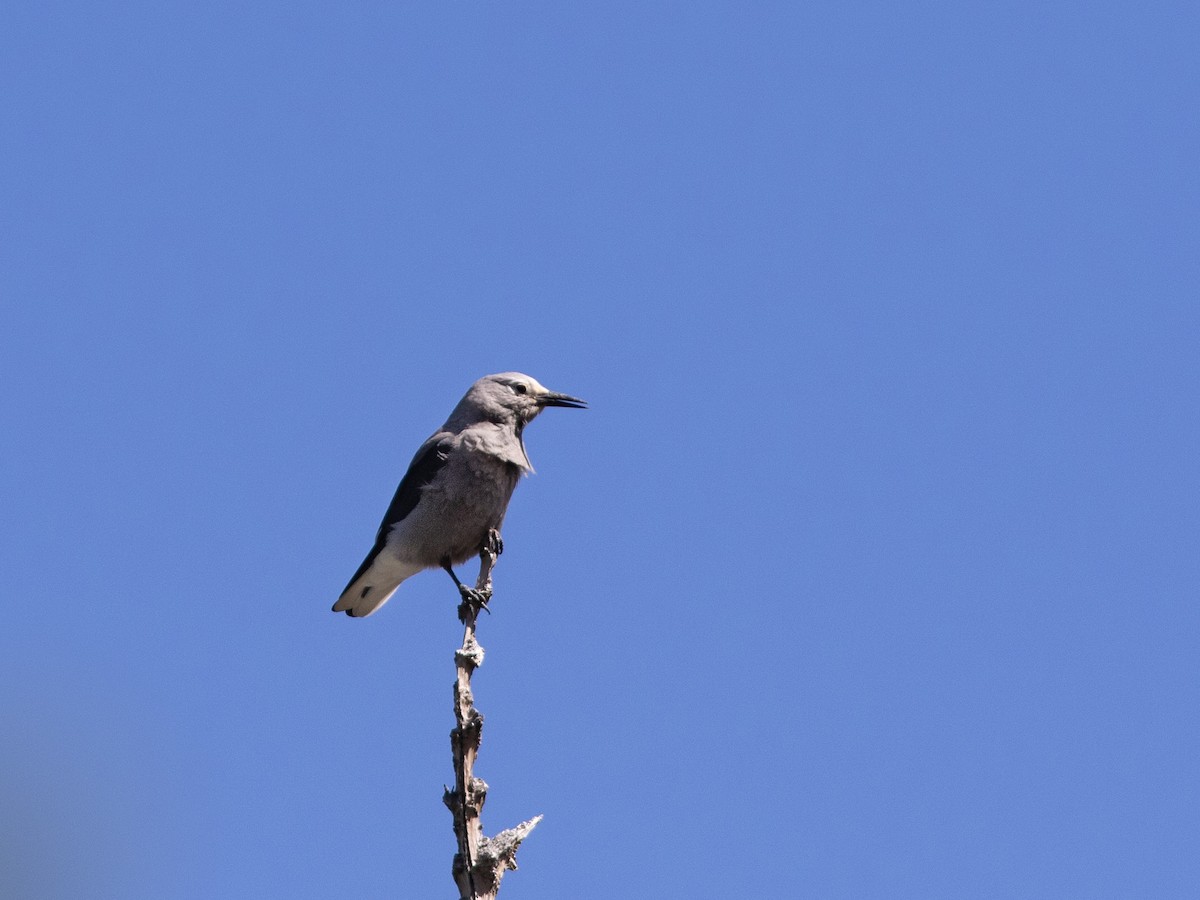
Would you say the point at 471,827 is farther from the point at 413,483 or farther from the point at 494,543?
the point at 413,483

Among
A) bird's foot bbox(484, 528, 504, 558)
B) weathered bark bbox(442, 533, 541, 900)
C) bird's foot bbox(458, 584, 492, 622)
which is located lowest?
weathered bark bbox(442, 533, 541, 900)

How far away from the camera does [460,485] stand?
6.55 m

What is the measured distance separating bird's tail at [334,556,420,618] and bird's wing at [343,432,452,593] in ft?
0.07

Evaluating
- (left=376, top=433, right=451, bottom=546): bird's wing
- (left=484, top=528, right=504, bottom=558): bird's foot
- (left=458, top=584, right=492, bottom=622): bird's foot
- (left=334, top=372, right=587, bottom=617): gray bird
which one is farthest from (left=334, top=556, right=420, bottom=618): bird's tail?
(left=458, top=584, right=492, bottom=622): bird's foot

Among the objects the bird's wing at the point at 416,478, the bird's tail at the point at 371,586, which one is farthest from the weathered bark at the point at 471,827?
the bird's tail at the point at 371,586

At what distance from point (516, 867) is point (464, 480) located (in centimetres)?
284

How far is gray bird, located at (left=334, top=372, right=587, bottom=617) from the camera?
657cm

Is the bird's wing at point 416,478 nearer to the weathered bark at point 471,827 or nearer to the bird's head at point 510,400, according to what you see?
the bird's head at point 510,400

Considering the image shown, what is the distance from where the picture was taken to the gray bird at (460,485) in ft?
21.5

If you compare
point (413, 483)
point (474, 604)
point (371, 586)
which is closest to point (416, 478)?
point (413, 483)

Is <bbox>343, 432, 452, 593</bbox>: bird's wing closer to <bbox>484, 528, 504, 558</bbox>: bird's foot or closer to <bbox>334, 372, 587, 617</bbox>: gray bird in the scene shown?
<bbox>334, 372, 587, 617</bbox>: gray bird

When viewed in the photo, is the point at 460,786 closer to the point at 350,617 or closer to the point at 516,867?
the point at 516,867

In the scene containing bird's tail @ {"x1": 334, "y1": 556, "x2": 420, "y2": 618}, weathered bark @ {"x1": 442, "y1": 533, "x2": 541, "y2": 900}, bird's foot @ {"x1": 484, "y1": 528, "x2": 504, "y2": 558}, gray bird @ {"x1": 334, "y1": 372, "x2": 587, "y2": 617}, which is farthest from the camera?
bird's tail @ {"x1": 334, "y1": 556, "x2": 420, "y2": 618}

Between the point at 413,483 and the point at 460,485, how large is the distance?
48 centimetres
